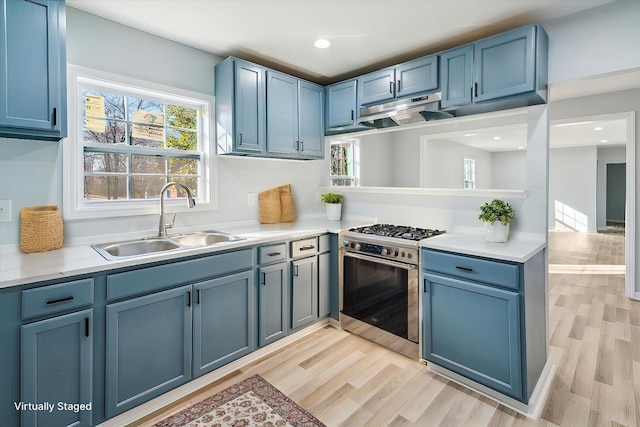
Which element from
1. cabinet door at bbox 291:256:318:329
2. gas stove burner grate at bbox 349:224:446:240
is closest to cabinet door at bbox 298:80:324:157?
gas stove burner grate at bbox 349:224:446:240

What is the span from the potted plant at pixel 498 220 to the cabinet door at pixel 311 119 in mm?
1672

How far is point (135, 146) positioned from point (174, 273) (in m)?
1.11

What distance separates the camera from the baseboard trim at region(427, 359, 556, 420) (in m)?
1.90

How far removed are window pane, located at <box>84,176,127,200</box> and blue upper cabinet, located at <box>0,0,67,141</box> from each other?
49cm

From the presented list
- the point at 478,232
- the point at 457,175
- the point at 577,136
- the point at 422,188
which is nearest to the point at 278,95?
the point at 422,188

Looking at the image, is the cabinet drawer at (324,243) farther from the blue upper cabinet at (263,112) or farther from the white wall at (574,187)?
the white wall at (574,187)

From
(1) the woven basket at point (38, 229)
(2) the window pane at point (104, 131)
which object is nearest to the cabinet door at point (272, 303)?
(1) the woven basket at point (38, 229)

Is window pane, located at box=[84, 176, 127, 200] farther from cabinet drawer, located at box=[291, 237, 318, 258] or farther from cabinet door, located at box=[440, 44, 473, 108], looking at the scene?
cabinet door, located at box=[440, 44, 473, 108]

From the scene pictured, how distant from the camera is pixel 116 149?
Answer: 235 cm

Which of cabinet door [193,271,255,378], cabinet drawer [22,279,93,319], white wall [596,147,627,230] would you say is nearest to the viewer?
cabinet drawer [22,279,93,319]

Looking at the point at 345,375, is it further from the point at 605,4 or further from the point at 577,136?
the point at 577,136

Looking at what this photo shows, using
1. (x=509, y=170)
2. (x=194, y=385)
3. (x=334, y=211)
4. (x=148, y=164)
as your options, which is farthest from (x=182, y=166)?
(x=509, y=170)

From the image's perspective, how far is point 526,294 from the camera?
74.3 inches

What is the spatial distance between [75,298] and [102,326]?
208mm
